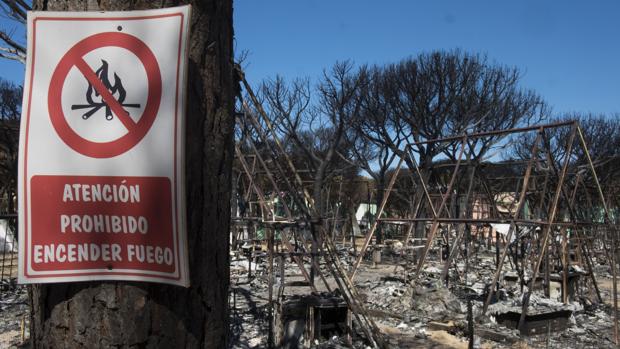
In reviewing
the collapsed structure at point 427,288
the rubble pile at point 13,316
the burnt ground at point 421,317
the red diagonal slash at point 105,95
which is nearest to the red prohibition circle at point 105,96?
the red diagonal slash at point 105,95

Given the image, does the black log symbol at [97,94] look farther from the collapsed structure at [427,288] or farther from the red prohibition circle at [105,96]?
the collapsed structure at [427,288]

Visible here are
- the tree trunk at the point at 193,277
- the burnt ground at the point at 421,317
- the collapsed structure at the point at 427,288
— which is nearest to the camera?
the tree trunk at the point at 193,277

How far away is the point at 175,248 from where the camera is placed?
1.51 meters

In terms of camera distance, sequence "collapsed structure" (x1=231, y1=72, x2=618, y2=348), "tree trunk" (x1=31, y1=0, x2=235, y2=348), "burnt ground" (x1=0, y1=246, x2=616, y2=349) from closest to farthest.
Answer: "tree trunk" (x1=31, y1=0, x2=235, y2=348)
"collapsed structure" (x1=231, y1=72, x2=618, y2=348)
"burnt ground" (x1=0, y1=246, x2=616, y2=349)

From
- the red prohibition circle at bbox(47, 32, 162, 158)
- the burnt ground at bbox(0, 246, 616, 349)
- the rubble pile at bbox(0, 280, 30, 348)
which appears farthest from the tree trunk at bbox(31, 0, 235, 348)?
the rubble pile at bbox(0, 280, 30, 348)

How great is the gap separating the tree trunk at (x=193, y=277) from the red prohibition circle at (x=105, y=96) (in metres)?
0.09

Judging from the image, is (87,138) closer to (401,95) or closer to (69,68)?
(69,68)

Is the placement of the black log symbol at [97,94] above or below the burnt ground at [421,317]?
above

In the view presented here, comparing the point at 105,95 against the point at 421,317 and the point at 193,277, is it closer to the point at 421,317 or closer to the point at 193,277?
the point at 193,277

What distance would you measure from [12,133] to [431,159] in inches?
678

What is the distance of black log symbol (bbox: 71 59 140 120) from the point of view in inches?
59.5

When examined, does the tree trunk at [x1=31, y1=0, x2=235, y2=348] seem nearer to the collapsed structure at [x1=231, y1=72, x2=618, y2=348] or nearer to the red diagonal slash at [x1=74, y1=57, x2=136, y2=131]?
the red diagonal slash at [x1=74, y1=57, x2=136, y2=131]

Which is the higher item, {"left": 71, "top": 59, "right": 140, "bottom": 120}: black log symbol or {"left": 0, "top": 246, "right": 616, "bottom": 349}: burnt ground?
{"left": 71, "top": 59, "right": 140, "bottom": 120}: black log symbol

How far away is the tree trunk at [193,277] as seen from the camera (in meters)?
1.49
